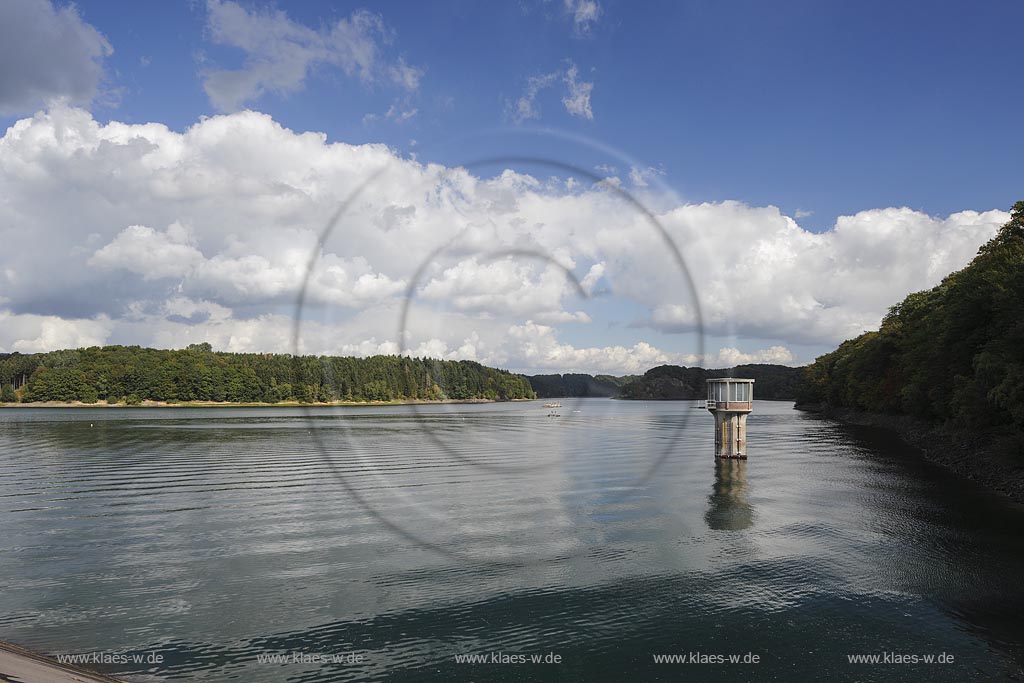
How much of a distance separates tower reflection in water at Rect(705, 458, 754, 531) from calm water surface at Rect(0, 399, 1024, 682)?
1.09 feet

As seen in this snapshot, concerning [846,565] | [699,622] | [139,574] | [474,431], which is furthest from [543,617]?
[474,431]

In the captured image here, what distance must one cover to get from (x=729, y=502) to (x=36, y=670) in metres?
38.5

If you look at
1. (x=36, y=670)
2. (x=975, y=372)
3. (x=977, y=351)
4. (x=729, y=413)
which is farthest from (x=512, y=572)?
(x=977, y=351)

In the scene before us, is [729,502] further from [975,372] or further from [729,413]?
[975,372]

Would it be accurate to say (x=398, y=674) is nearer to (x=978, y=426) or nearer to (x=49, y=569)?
(x=49, y=569)

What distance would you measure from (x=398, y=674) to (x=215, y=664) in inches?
209

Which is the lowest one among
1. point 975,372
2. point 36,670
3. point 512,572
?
point 512,572

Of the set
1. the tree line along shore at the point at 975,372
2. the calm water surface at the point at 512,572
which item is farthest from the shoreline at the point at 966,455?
the calm water surface at the point at 512,572

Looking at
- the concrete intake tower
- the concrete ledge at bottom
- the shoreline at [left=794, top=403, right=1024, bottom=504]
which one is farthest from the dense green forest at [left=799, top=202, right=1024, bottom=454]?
the concrete ledge at bottom

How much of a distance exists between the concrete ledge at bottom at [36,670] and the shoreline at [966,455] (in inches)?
2028

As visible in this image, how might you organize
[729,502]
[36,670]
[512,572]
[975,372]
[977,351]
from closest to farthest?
[36,670]
[512,572]
[729,502]
[975,372]
[977,351]

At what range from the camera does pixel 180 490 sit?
4653 cm

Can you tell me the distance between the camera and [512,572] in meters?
26.5

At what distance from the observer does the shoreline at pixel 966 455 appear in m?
47.0
